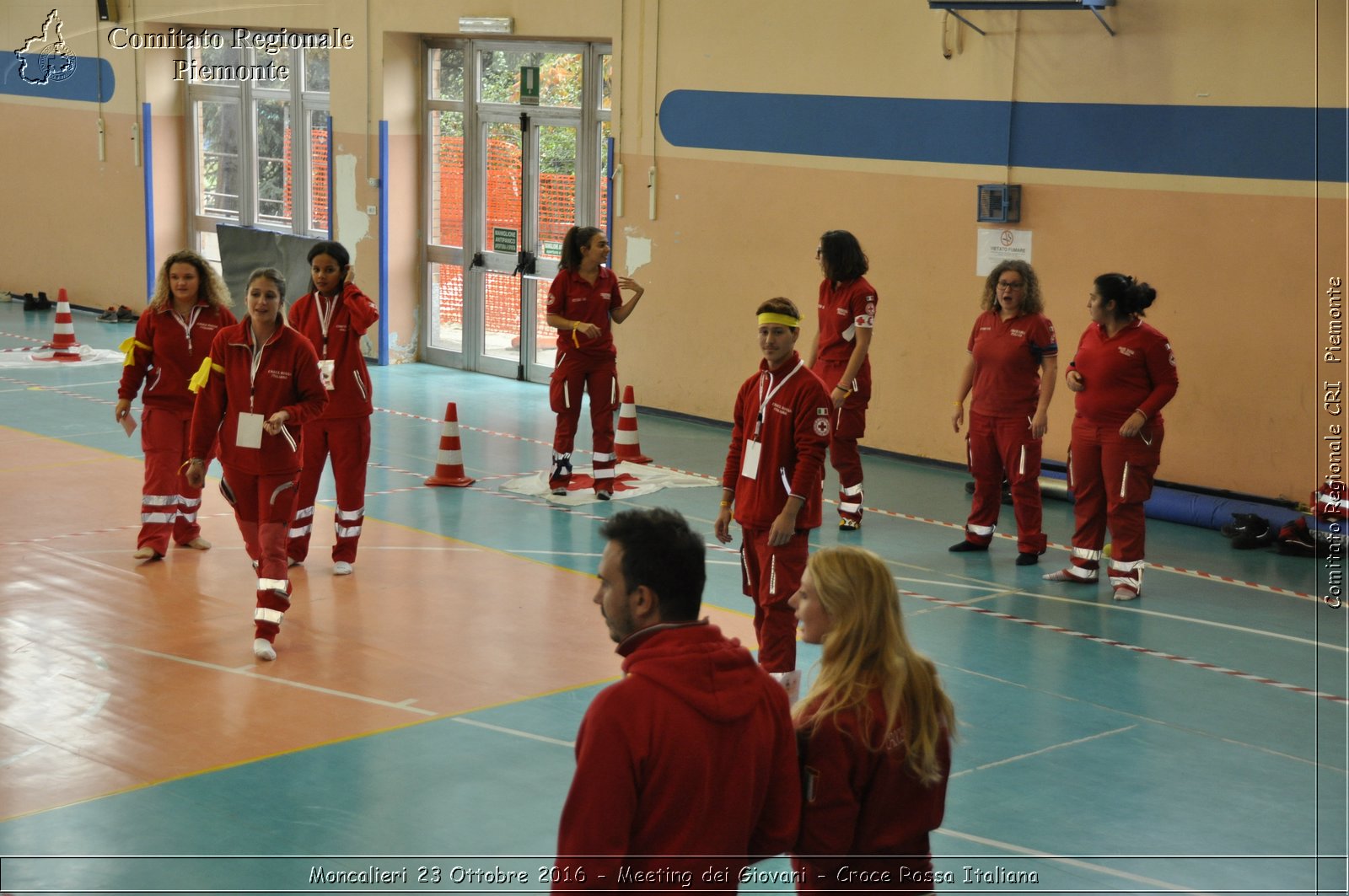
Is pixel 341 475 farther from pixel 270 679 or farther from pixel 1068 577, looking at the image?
pixel 1068 577

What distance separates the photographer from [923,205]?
1274cm

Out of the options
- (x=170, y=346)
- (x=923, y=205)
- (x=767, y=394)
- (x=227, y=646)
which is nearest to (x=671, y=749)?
(x=767, y=394)

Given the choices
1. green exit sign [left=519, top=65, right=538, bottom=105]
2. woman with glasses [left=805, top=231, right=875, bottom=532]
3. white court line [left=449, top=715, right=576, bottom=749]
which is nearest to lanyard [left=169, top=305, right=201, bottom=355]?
white court line [left=449, top=715, right=576, bottom=749]

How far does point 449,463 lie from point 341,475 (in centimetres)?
263

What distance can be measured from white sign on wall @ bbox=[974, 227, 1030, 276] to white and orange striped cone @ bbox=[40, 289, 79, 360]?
10521mm

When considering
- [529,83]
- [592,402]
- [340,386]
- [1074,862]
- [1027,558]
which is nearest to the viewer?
[1074,862]

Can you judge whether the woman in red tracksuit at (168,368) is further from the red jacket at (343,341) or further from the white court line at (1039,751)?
the white court line at (1039,751)

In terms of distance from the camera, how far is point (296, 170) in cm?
1881

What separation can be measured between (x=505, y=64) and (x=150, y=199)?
254 inches

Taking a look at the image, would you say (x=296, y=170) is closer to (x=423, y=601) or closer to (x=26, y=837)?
(x=423, y=601)

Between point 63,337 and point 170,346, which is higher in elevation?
point 170,346

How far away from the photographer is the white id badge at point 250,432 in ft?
25.0

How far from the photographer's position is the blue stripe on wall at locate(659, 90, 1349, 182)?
10695 mm

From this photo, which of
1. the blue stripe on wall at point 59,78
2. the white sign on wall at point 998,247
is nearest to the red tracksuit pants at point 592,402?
the white sign on wall at point 998,247
